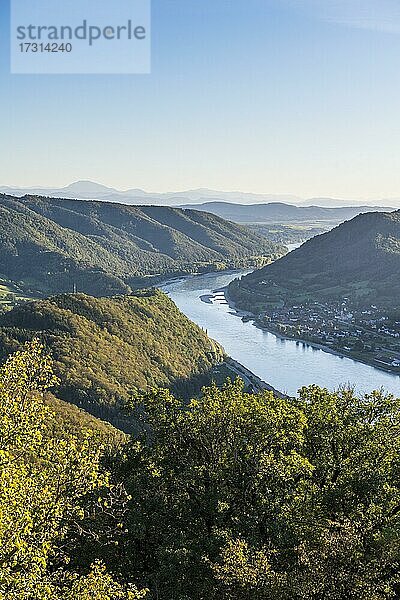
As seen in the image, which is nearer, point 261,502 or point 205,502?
point 261,502

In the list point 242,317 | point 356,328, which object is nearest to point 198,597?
point 356,328

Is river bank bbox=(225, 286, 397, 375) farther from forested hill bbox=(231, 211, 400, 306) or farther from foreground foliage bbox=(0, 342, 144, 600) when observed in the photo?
foreground foliage bbox=(0, 342, 144, 600)

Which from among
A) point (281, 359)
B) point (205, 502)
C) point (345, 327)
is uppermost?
point (205, 502)

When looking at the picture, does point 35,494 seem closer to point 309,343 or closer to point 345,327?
point 309,343

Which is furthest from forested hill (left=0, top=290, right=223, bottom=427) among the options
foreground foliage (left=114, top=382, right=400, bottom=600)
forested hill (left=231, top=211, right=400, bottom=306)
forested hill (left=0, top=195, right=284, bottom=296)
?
forested hill (left=0, top=195, right=284, bottom=296)

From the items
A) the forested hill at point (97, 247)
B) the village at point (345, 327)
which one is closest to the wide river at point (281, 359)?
the village at point (345, 327)

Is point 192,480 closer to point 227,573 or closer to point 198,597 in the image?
point 198,597

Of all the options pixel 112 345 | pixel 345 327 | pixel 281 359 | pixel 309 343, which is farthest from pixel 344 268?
pixel 112 345
